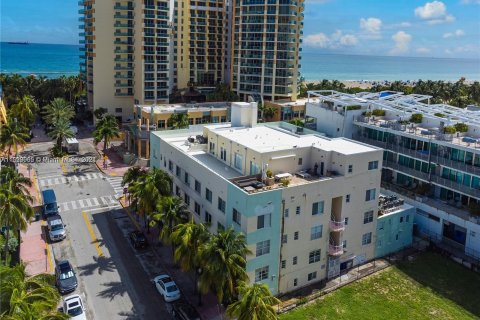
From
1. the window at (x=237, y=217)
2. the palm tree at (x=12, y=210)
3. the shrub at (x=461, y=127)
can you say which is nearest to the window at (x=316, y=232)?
the window at (x=237, y=217)

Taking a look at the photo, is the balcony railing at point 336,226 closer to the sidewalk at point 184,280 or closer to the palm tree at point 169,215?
the sidewalk at point 184,280

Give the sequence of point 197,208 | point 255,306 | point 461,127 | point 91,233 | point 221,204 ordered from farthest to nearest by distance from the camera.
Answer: point 461,127
point 91,233
point 197,208
point 221,204
point 255,306

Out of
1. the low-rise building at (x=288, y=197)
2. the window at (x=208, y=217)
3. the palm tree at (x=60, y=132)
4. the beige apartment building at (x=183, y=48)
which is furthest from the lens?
the beige apartment building at (x=183, y=48)

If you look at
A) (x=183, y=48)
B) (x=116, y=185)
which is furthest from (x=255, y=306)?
(x=183, y=48)

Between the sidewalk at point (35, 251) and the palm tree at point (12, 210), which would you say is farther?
the sidewalk at point (35, 251)

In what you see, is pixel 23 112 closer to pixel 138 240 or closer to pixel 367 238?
pixel 138 240

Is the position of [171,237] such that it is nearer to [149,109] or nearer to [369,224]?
[369,224]

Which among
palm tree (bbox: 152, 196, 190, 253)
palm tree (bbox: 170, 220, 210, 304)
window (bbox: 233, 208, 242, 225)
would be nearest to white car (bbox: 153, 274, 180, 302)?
palm tree (bbox: 152, 196, 190, 253)
